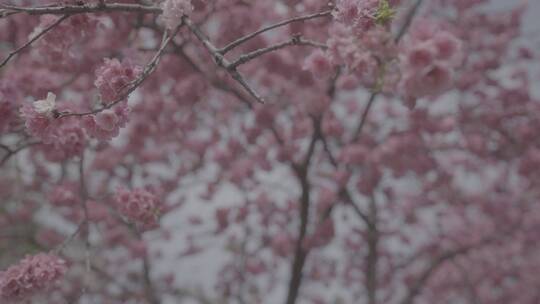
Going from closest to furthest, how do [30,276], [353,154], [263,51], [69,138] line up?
[263,51], [30,276], [69,138], [353,154]

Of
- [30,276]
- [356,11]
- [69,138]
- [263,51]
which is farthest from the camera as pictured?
[69,138]

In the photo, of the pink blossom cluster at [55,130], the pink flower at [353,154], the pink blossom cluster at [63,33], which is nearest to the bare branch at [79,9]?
the pink blossom cluster at [55,130]

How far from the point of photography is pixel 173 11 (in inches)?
93.3

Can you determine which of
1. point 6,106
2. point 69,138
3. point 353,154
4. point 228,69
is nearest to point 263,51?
point 228,69

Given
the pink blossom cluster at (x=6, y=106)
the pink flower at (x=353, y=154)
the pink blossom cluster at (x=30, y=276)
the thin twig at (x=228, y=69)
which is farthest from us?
the pink flower at (x=353, y=154)

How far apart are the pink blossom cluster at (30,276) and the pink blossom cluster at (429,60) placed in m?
2.22

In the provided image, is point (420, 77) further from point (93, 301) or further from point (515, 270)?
point (515, 270)

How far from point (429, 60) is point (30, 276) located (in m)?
2.40

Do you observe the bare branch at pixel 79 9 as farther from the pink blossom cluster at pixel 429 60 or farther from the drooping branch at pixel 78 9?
the pink blossom cluster at pixel 429 60

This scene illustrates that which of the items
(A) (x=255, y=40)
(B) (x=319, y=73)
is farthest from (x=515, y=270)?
(B) (x=319, y=73)

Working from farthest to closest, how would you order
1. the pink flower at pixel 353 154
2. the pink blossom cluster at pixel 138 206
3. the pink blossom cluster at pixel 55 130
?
1. the pink flower at pixel 353 154
2. the pink blossom cluster at pixel 138 206
3. the pink blossom cluster at pixel 55 130

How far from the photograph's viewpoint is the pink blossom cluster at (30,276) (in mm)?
2736

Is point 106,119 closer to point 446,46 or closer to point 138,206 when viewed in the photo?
point 138,206

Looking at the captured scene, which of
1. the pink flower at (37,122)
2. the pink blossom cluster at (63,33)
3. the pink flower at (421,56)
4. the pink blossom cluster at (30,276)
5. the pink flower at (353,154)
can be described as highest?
the pink flower at (353,154)
